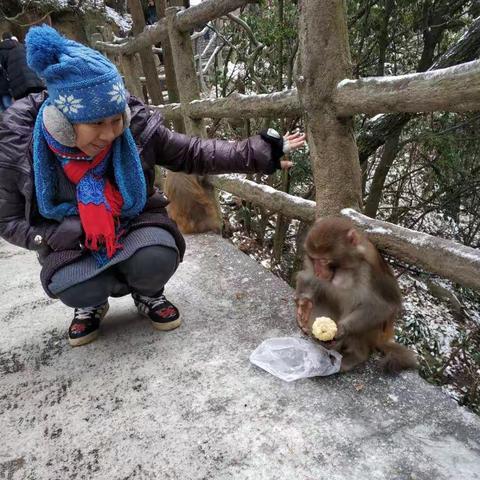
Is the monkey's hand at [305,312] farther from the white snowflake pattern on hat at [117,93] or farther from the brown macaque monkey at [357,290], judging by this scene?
the white snowflake pattern on hat at [117,93]

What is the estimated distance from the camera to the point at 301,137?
2.04 meters

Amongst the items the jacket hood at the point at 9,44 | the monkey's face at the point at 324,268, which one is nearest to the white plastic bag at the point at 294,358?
the monkey's face at the point at 324,268

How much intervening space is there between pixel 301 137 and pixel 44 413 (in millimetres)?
1521

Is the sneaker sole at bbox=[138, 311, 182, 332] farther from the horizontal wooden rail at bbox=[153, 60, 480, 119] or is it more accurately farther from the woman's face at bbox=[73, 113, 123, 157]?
the horizontal wooden rail at bbox=[153, 60, 480, 119]

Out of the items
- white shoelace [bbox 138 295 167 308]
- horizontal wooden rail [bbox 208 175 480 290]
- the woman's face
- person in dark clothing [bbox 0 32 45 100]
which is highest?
person in dark clothing [bbox 0 32 45 100]

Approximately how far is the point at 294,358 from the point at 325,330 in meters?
0.19

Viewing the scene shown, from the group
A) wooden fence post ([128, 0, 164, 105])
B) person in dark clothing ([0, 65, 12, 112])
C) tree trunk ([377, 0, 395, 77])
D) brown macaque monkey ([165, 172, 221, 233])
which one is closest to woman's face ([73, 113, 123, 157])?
brown macaque monkey ([165, 172, 221, 233])

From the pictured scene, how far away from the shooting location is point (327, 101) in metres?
1.96

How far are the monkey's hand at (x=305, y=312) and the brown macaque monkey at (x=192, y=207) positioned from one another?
5.43ft

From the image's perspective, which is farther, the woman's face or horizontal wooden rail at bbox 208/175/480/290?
the woman's face

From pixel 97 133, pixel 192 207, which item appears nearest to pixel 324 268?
pixel 97 133

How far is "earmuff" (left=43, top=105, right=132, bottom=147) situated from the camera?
1.65 m

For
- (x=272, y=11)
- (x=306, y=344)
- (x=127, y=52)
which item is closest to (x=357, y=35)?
(x=272, y=11)

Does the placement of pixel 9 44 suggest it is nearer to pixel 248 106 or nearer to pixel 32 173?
pixel 248 106
